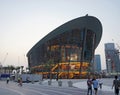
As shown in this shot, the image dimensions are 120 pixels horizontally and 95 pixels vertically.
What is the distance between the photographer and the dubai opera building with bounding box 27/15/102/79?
11438 cm

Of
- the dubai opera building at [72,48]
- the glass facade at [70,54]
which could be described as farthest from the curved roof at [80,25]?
the glass facade at [70,54]

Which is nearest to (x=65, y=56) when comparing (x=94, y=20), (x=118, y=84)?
(x=94, y=20)

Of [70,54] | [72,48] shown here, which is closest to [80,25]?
[72,48]

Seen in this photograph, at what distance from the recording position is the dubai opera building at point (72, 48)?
114375 mm

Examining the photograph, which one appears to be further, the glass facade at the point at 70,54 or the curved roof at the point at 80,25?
the glass facade at the point at 70,54

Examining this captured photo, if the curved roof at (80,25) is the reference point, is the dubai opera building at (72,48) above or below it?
below

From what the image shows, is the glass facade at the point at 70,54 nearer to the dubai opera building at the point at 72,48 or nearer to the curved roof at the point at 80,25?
the dubai opera building at the point at 72,48

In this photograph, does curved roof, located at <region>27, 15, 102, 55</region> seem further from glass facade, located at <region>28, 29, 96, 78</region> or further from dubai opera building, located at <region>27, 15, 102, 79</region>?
glass facade, located at <region>28, 29, 96, 78</region>

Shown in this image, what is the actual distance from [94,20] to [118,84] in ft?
335

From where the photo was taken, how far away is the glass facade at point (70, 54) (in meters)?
114

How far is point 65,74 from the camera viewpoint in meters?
114

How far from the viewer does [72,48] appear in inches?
4557

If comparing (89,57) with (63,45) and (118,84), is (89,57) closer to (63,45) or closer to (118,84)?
(63,45)

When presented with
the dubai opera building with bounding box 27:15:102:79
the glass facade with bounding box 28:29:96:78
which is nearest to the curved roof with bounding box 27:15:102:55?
the dubai opera building with bounding box 27:15:102:79
